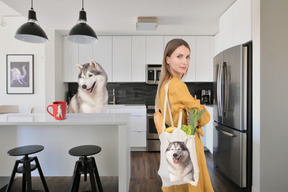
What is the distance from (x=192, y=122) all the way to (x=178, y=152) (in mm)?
184

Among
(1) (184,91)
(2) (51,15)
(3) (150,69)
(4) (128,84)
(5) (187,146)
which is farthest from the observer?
(4) (128,84)

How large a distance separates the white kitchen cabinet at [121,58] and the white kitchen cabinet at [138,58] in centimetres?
10

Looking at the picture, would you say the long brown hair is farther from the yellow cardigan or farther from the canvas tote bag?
the canvas tote bag

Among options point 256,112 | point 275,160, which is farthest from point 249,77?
point 275,160

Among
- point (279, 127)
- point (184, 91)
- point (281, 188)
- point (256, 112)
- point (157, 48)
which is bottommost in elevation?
point (281, 188)

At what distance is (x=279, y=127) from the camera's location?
1.91 metres

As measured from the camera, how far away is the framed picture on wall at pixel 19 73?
407cm

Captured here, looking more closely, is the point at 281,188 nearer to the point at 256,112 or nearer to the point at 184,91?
the point at 256,112

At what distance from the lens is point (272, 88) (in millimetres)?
1900

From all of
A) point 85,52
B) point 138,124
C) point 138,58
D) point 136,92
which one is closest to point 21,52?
point 85,52

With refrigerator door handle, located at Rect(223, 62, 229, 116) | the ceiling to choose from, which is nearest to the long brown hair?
refrigerator door handle, located at Rect(223, 62, 229, 116)

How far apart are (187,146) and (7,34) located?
4.72m

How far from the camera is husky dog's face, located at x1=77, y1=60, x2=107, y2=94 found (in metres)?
1.79

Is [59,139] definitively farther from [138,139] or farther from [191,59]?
[191,59]
